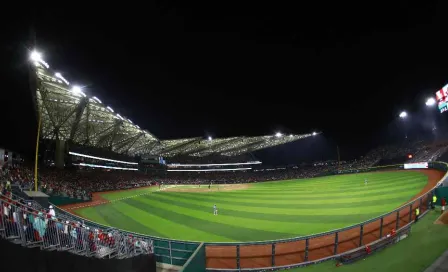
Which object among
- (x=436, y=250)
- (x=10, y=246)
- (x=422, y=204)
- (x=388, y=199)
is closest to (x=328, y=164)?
(x=388, y=199)

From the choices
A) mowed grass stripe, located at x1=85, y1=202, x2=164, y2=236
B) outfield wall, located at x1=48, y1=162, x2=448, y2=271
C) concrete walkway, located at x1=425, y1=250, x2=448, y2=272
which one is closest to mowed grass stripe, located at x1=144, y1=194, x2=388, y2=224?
outfield wall, located at x1=48, y1=162, x2=448, y2=271

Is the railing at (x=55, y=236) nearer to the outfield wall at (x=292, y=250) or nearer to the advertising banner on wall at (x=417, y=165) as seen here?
the outfield wall at (x=292, y=250)

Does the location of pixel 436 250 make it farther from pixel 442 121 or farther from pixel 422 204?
pixel 442 121

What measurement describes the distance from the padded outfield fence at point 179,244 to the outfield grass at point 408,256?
0.74 m

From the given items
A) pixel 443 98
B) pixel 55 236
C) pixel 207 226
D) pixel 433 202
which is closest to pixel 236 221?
pixel 207 226

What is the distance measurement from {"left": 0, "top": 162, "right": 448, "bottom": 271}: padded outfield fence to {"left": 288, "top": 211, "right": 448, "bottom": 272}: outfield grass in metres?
0.74

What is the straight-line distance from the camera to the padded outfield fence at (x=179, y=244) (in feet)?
22.0

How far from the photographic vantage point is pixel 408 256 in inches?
345

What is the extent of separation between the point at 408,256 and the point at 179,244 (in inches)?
316

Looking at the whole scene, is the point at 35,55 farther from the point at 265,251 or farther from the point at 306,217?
the point at 306,217

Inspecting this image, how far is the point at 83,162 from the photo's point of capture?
5797 centimetres

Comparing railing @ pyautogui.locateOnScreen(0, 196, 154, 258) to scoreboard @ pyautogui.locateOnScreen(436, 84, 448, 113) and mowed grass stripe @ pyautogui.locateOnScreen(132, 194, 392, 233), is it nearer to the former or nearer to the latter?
mowed grass stripe @ pyautogui.locateOnScreen(132, 194, 392, 233)

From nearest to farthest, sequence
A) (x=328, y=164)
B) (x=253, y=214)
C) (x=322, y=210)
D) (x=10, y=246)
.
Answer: (x=10, y=246) → (x=322, y=210) → (x=253, y=214) → (x=328, y=164)

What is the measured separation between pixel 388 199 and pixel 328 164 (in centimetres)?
6486
